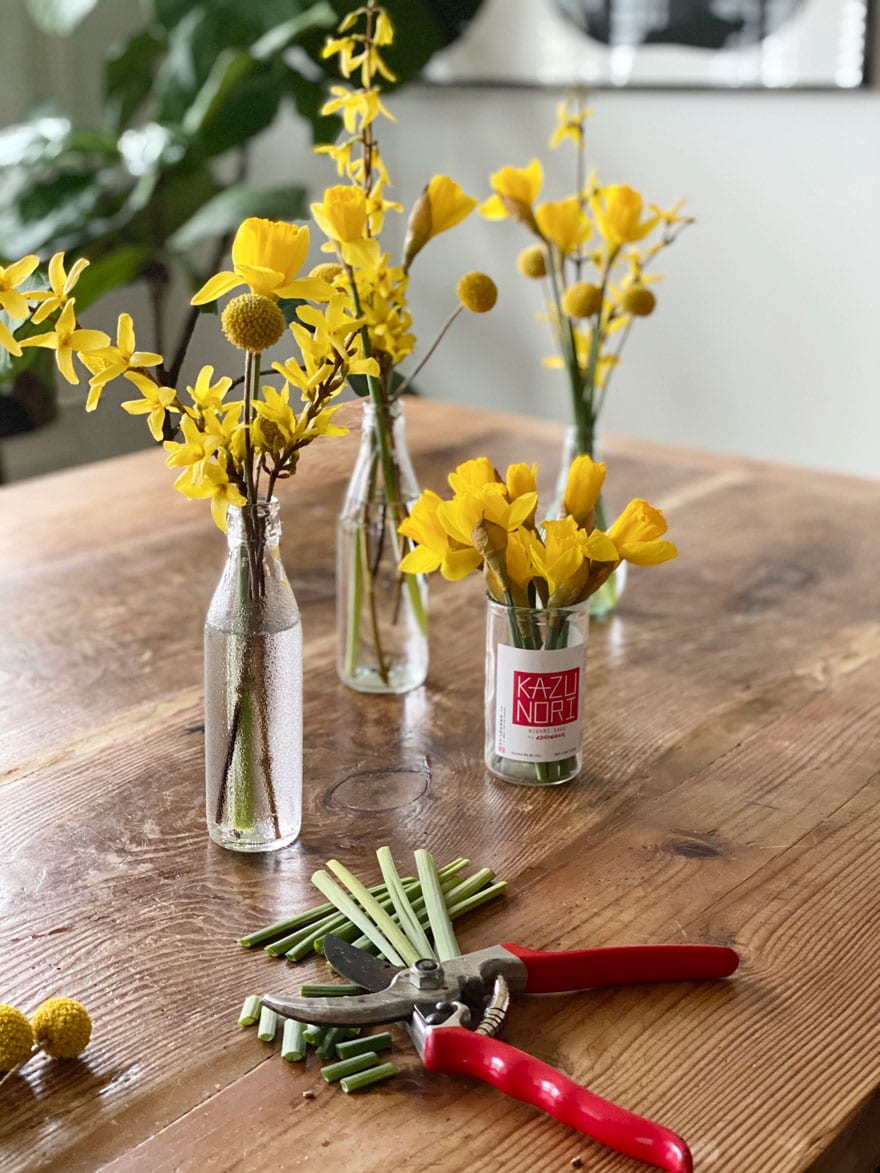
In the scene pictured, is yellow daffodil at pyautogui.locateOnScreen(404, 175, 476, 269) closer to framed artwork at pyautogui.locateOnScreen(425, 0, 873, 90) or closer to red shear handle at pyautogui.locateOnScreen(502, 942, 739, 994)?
red shear handle at pyautogui.locateOnScreen(502, 942, 739, 994)

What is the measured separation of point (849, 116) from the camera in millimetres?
2479

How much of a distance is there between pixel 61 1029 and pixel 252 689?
0.84 feet

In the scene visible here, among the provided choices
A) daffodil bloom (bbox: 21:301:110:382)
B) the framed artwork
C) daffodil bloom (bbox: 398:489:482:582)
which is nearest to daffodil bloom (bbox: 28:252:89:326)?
daffodil bloom (bbox: 21:301:110:382)

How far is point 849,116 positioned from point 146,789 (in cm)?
204

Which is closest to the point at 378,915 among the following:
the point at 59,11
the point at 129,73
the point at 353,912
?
the point at 353,912

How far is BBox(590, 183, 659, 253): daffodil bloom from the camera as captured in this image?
3.97ft

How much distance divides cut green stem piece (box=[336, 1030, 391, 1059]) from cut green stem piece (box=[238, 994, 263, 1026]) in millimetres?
54

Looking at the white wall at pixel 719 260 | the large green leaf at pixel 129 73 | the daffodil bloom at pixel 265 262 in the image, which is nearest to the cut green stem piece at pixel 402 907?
the daffodil bloom at pixel 265 262

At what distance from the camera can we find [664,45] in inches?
103

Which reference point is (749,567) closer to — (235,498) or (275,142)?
(235,498)

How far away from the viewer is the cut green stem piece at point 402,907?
0.78 m

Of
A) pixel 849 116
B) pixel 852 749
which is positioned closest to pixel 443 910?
pixel 852 749

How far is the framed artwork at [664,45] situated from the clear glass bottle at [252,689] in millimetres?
2000

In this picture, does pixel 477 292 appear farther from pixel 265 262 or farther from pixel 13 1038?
pixel 13 1038
